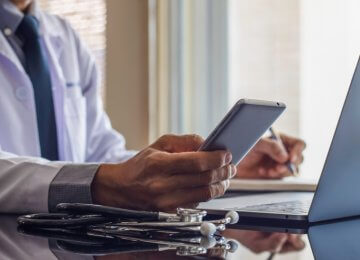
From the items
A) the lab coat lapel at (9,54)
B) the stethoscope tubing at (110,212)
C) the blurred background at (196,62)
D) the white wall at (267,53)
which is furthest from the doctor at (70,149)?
the white wall at (267,53)

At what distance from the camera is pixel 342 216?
80 cm

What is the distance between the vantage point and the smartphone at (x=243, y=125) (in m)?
0.63

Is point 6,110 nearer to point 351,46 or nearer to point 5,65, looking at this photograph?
point 5,65

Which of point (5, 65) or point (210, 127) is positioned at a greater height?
point (5, 65)

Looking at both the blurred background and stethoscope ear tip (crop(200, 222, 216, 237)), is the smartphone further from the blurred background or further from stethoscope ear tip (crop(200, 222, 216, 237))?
the blurred background

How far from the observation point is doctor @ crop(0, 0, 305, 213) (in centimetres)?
75

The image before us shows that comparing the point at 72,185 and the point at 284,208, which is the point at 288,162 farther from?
the point at 72,185

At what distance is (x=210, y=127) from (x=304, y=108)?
0.35 m

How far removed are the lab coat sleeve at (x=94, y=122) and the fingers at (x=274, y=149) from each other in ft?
1.26

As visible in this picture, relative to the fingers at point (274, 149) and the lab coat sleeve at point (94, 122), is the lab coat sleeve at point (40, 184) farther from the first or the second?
the lab coat sleeve at point (94, 122)

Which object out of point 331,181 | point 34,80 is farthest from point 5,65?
point 331,181

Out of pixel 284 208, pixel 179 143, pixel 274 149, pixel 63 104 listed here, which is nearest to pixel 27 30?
pixel 63 104

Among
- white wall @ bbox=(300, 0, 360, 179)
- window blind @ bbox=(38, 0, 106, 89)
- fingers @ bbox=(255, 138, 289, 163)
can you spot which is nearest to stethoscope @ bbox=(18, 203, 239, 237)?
fingers @ bbox=(255, 138, 289, 163)

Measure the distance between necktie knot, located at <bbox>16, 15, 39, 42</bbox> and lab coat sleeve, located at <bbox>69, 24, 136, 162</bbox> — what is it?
21 centimetres
